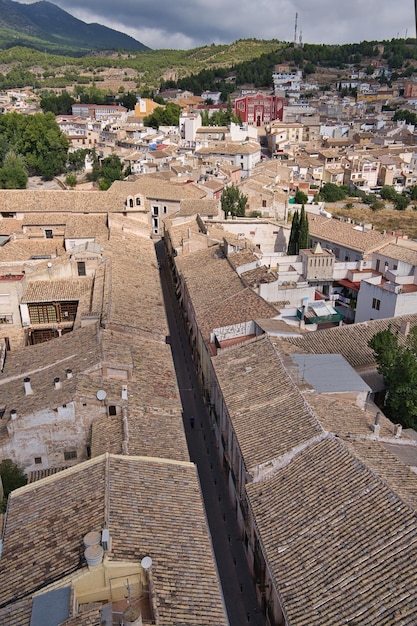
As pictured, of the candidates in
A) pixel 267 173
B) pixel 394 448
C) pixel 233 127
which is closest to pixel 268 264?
pixel 394 448

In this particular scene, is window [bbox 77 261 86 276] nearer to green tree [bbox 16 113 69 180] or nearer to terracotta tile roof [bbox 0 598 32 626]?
terracotta tile roof [bbox 0 598 32 626]

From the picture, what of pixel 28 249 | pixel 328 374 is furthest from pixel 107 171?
pixel 328 374

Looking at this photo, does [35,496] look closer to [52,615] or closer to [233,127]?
[52,615]

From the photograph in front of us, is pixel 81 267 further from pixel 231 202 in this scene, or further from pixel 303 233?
pixel 231 202

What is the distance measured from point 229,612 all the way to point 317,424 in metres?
6.09

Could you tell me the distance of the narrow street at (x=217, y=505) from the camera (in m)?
16.1

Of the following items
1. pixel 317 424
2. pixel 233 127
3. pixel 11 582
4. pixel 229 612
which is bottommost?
pixel 229 612

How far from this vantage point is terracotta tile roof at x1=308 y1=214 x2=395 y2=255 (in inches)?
1537

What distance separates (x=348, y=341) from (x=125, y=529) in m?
14.9

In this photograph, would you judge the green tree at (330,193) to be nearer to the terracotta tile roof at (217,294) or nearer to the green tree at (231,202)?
the green tree at (231,202)


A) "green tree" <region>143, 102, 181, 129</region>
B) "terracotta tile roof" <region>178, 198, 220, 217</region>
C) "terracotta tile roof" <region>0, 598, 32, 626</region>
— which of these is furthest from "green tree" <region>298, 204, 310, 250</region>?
"green tree" <region>143, 102, 181, 129</region>

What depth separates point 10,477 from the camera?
17.7 m

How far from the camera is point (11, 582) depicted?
1211 cm

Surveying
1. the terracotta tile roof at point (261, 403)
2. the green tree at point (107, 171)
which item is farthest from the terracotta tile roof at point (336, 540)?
the green tree at point (107, 171)
